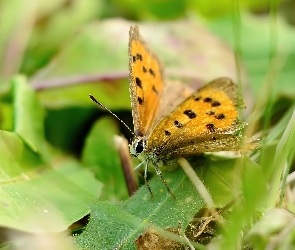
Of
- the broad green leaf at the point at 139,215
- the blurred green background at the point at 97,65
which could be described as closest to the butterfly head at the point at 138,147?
the broad green leaf at the point at 139,215

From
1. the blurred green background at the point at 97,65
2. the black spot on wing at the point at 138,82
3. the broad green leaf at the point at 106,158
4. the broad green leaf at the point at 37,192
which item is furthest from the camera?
the blurred green background at the point at 97,65

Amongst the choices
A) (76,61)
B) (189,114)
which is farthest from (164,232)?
(76,61)

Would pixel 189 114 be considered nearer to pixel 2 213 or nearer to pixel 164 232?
pixel 164 232

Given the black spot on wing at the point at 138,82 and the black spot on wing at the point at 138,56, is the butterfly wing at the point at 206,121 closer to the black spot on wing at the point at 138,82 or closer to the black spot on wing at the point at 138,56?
the black spot on wing at the point at 138,82

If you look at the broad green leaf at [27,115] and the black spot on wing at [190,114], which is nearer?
the black spot on wing at [190,114]

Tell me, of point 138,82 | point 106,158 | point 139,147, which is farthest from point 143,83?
point 106,158

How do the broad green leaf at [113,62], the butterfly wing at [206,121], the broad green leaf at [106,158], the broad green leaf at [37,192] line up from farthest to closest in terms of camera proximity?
the broad green leaf at [113,62] < the broad green leaf at [106,158] < the butterfly wing at [206,121] < the broad green leaf at [37,192]

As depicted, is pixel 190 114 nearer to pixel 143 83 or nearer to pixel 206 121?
pixel 206 121

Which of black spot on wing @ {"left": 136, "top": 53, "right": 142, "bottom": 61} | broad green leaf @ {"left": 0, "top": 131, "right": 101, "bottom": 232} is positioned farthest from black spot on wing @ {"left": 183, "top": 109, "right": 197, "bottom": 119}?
broad green leaf @ {"left": 0, "top": 131, "right": 101, "bottom": 232}

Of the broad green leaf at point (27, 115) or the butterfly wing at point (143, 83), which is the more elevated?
the butterfly wing at point (143, 83)

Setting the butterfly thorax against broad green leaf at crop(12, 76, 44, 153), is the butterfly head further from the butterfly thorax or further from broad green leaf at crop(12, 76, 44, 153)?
broad green leaf at crop(12, 76, 44, 153)
